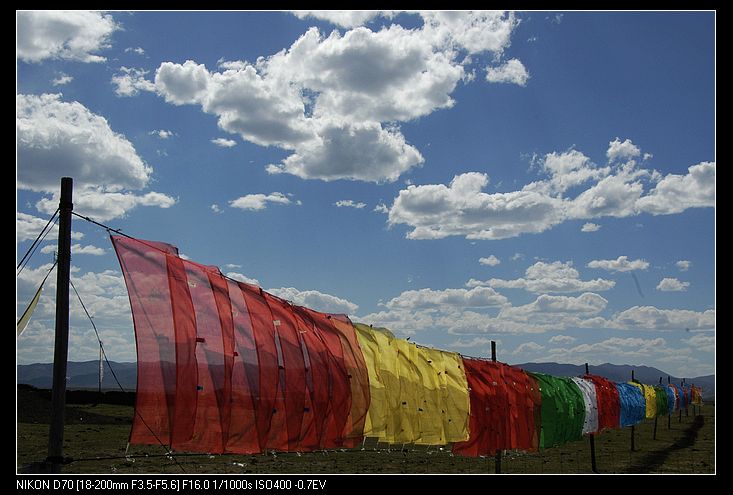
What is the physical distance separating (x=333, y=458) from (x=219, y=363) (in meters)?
25.4

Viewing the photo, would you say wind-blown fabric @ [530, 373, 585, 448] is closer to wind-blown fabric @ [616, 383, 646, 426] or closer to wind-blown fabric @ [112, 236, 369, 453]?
wind-blown fabric @ [616, 383, 646, 426]

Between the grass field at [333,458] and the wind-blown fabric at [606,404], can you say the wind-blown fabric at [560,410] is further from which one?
the wind-blown fabric at [606,404]

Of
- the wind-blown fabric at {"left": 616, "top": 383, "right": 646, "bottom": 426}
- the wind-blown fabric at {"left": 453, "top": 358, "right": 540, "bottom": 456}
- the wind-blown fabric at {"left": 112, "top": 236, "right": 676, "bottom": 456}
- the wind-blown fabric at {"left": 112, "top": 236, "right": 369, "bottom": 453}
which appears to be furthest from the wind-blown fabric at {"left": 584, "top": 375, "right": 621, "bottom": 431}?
the wind-blown fabric at {"left": 112, "top": 236, "right": 369, "bottom": 453}

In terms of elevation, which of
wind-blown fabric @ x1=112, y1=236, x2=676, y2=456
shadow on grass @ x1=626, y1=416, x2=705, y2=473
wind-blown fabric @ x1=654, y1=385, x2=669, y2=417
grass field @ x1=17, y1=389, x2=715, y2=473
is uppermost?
wind-blown fabric @ x1=112, y1=236, x2=676, y2=456

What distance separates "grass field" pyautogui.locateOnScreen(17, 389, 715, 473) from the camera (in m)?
27.1

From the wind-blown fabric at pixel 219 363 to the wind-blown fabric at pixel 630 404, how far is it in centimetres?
3617

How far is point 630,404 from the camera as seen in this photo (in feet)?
150

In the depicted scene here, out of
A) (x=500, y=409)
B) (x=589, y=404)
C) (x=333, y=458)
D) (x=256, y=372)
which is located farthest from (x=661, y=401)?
(x=256, y=372)

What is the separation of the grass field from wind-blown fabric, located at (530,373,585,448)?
3043 millimetres

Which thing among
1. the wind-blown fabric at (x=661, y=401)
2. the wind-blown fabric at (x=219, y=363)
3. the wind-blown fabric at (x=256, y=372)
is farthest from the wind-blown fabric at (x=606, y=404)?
the wind-blown fabric at (x=219, y=363)

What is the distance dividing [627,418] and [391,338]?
3473cm

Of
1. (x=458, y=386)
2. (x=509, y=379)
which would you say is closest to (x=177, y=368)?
(x=458, y=386)

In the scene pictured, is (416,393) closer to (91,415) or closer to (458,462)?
(458,462)

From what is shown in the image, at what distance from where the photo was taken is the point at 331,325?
42.4 ft
